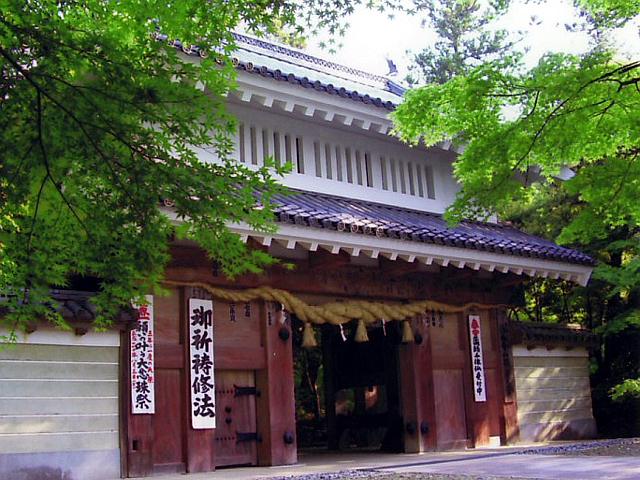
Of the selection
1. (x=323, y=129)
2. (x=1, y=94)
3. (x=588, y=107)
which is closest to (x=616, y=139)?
(x=588, y=107)

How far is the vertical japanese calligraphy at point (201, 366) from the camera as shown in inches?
363

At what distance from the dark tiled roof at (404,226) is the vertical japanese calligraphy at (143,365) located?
2027mm

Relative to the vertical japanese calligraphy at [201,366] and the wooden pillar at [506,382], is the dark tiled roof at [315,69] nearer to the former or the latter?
the wooden pillar at [506,382]

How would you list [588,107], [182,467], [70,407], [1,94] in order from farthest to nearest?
[182,467] < [70,407] < [588,107] < [1,94]

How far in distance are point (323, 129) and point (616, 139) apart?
4.74 meters

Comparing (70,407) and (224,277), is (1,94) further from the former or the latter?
(224,277)

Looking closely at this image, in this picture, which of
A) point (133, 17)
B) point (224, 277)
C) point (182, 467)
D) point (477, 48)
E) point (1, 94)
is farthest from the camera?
point (477, 48)

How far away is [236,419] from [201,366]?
1019 mm

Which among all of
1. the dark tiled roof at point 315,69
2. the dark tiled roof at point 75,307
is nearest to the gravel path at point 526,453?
the dark tiled roof at point 75,307

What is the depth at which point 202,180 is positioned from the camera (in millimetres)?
4340

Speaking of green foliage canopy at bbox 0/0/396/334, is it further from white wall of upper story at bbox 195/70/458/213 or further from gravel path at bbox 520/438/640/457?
gravel path at bbox 520/438/640/457

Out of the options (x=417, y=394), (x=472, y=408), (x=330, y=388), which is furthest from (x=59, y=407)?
(x=472, y=408)

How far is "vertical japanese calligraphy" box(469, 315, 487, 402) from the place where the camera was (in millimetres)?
12383

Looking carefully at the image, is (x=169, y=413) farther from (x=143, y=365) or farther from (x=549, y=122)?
(x=549, y=122)
